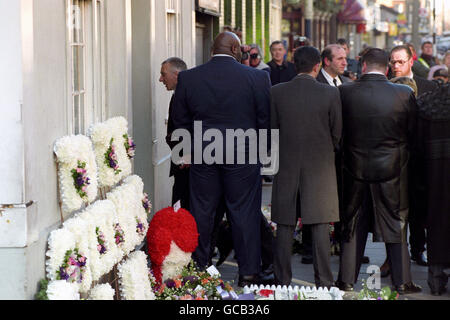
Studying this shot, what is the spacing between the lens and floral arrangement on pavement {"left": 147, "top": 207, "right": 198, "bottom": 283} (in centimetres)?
773

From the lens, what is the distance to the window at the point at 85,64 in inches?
261

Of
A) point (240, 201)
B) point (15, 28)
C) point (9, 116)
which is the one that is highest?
point (15, 28)

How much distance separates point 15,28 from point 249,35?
65.4 ft

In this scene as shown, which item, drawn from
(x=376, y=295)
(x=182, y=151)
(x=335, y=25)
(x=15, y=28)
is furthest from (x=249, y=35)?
(x=335, y=25)

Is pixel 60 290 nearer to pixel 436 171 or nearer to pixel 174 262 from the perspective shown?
pixel 174 262

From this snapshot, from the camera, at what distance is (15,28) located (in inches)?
200

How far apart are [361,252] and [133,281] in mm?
2401

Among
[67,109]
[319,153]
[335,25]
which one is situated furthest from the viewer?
[335,25]

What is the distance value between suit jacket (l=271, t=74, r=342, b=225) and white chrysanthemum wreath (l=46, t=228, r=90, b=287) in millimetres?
2620

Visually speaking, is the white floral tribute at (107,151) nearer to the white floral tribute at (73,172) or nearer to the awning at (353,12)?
the white floral tribute at (73,172)

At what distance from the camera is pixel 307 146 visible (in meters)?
7.84

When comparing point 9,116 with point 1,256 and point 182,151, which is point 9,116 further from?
point 182,151

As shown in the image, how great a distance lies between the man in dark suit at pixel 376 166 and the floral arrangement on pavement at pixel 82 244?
2.85m

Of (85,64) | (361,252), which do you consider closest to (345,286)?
(361,252)
